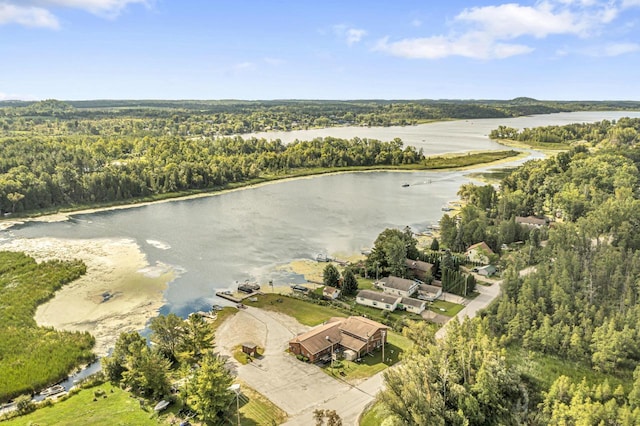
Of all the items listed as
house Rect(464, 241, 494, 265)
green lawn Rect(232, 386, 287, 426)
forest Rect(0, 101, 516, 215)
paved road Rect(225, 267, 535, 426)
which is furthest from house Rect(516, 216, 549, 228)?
forest Rect(0, 101, 516, 215)

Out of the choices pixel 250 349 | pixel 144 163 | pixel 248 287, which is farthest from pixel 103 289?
pixel 144 163

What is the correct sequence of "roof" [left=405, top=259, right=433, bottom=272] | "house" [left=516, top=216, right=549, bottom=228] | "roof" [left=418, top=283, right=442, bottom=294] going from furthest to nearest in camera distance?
1. "house" [left=516, top=216, right=549, bottom=228]
2. "roof" [left=405, top=259, right=433, bottom=272]
3. "roof" [left=418, top=283, right=442, bottom=294]

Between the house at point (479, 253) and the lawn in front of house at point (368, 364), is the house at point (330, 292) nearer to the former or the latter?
the lawn in front of house at point (368, 364)

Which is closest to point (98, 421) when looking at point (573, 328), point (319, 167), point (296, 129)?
point (573, 328)

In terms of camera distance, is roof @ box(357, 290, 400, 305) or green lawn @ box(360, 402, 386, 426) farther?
roof @ box(357, 290, 400, 305)

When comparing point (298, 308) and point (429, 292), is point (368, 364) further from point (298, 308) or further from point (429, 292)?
point (429, 292)

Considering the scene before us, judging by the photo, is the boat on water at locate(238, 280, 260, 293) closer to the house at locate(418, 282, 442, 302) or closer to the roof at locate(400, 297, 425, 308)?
the roof at locate(400, 297, 425, 308)

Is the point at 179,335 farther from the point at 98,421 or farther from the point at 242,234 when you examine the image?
the point at 242,234
